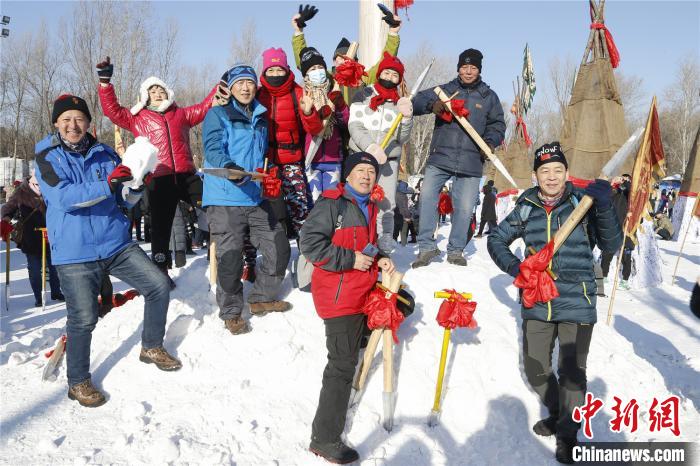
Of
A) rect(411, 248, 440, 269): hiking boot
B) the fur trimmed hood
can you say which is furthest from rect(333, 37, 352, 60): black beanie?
rect(411, 248, 440, 269): hiking boot

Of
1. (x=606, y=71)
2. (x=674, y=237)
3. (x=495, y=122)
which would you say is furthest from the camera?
(x=674, y=237)

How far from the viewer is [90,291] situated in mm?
3443

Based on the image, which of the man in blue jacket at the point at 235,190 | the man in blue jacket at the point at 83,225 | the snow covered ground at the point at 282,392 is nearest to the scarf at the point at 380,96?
the man in blue jacket at the point at 235,190

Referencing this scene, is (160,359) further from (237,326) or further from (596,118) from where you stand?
(596,118)

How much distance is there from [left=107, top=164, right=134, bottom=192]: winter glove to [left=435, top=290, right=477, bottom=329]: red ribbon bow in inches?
99.4

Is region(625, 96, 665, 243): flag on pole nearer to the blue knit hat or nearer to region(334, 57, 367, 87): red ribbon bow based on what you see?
region(334, 57, 367, 87): red ribbon bow

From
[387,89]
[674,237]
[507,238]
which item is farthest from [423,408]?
[674,237]

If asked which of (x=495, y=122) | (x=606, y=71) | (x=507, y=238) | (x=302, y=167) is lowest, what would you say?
(x=507, y=238)

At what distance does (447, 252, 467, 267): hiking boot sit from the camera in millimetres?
5652

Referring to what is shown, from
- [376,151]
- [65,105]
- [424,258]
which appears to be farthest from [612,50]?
[65,105]

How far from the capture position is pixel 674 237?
707 inches

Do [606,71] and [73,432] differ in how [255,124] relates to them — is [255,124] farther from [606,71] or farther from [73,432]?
[606,71]

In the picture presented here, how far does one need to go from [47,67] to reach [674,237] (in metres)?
37.2

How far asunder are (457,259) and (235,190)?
2.84 metres
